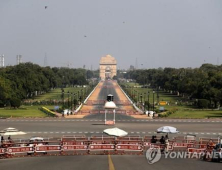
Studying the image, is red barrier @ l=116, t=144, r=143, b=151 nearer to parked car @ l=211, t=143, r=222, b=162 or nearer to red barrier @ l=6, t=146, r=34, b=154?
red barrier @ l=6, t=146, r=34, b=154

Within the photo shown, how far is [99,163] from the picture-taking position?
89.1 feet

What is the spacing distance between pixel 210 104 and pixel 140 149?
70.8m

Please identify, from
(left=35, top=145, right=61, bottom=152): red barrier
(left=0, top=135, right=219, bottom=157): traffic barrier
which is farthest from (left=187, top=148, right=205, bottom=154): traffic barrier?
(left=35, top=145, right=61, bottom=152): red barrier

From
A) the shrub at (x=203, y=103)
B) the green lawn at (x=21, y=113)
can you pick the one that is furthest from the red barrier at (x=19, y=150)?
→ the shrub at (x=203, y=103)

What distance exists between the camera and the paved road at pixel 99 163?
83.6 ft

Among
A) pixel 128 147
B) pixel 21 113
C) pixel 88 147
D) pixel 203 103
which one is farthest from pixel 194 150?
pixel 203 103

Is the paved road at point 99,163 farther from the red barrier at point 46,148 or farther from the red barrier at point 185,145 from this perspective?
the red barrier at point 185,145

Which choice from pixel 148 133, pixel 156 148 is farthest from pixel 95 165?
pixel 148 133

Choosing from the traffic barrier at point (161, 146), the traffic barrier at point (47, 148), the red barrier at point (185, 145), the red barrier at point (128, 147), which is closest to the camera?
the traffic barrier at point (47, 148)

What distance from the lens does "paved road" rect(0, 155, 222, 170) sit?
25.5 m

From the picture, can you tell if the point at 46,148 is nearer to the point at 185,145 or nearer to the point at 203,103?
the point at 185,145

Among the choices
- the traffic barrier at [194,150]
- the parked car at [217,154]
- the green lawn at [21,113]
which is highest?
the parked car at [217,154]

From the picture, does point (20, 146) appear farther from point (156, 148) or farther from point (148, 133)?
point (148, 133)

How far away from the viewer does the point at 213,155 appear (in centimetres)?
2830
